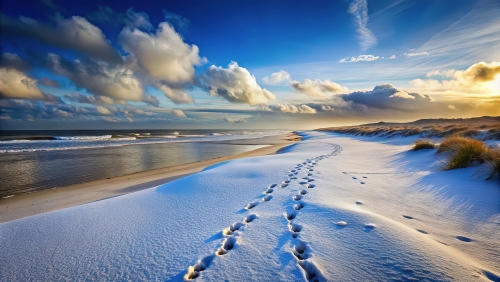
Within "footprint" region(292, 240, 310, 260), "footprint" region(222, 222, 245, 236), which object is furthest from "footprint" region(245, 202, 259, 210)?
"footprint" region(292, 240, 310, 260)

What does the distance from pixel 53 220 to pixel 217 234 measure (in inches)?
112

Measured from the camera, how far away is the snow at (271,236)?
2059mm

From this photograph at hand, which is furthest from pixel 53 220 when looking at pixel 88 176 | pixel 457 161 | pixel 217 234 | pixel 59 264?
pixel 457 161

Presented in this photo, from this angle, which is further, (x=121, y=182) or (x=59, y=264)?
(x=121, y=182)

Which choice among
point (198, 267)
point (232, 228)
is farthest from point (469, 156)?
point (198, 267)

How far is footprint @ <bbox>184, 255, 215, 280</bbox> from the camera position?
204 cm

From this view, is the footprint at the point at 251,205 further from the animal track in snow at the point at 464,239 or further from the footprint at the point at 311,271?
the animal track in snow at the point at 464,239

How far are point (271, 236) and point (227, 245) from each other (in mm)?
566

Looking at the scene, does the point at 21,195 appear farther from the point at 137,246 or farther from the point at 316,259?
the point at 316,259

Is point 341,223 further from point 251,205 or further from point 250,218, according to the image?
point 251,205

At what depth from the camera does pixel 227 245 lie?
8.36 feet

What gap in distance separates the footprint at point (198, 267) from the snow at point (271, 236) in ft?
0.03

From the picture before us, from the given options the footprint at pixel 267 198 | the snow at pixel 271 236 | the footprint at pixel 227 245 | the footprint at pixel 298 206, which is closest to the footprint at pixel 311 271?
the snow at pixel 271 236

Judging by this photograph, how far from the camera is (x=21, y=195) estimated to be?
21.4 feet
